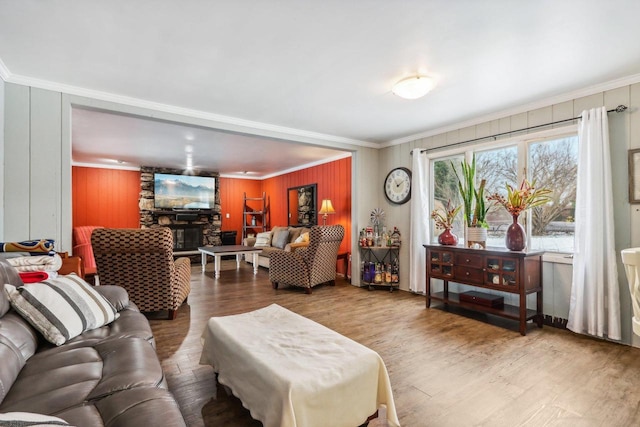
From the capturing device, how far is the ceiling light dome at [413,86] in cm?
282

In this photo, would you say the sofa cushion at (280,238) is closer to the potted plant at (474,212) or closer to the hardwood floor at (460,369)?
the hardwood floor at (460,369)

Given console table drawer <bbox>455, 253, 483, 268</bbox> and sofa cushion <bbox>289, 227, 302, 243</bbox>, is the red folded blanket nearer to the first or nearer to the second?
console table drawer <bbox>455, 253, 483, 268</bbox>

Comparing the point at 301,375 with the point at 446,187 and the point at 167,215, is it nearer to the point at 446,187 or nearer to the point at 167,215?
the point at 446,187

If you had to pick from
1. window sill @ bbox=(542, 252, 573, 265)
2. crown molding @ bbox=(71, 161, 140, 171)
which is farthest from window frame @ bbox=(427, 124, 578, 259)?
crown molding @ bbox=(71, 161, 140, 171)

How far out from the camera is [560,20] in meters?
2.05

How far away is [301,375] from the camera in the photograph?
1.50m

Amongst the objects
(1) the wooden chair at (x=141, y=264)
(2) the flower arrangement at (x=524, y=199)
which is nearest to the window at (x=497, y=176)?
(2) the flower arrangement at (x=524, y=199)

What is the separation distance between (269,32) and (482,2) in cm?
133

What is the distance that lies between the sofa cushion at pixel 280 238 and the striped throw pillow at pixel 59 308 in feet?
16.2

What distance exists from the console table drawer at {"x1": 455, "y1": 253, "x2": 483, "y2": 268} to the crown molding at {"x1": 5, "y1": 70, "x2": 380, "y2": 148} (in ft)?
8.04

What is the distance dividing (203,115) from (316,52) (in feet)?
6.30

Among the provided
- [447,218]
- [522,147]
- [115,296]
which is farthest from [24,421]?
[522,147]

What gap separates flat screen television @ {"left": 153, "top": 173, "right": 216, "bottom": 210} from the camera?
792 cm

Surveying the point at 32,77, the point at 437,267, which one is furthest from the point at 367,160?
the point at 32,77
